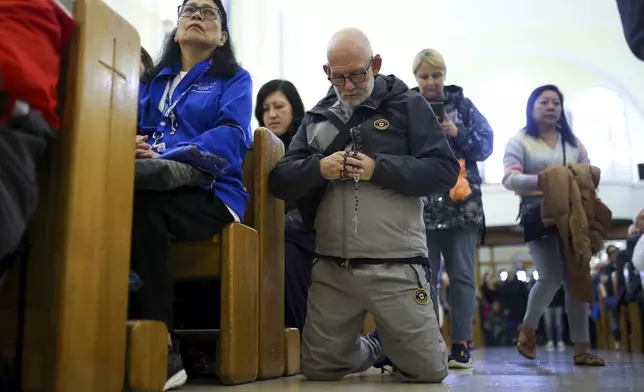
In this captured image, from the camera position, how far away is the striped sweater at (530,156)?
9.39 feet

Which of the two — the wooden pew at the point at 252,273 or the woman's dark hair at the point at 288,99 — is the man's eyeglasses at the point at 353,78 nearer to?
the wooden pew at the point at 252,273

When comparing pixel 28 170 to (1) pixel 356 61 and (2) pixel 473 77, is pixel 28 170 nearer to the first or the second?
(1) pixel 356 61

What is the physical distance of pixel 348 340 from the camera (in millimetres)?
1802

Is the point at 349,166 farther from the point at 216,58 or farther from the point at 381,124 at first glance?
the point at 216,58

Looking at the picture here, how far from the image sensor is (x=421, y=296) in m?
1.70

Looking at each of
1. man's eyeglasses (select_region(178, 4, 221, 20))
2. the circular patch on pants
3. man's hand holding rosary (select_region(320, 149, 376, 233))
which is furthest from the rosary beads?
man's eyeglasses (select_region(178, 4, 221, 20))

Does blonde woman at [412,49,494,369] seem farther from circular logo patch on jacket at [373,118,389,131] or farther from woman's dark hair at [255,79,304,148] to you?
circular logo patch on jacket at [373,118,389,131]

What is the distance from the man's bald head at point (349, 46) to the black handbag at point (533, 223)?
1.31 m

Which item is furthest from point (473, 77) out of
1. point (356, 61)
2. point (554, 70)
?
point (356, 61)

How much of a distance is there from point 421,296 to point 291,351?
51 cm

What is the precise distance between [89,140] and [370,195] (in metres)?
0.82

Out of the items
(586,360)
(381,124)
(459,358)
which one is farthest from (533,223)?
(381,124)

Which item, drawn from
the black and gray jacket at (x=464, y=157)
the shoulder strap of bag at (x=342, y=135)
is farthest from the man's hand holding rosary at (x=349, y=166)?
the black and gray jacket at (x=464, y=157)

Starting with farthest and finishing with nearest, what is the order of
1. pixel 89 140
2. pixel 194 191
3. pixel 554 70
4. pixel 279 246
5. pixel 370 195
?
1. pixel 554 70
2. pixel 279 246
3. pixel 370 195
4. pixel 194 191
5. pixel 89 140
